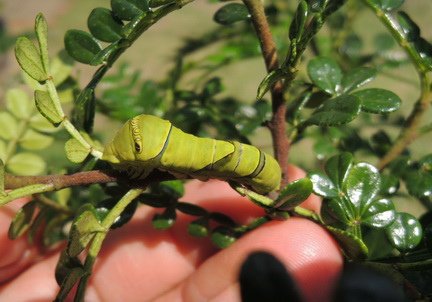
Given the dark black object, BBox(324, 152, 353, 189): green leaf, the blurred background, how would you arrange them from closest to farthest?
1. the dark black object
2. BBox(324, 152, 353, 189): green leaf
3. the blurred background

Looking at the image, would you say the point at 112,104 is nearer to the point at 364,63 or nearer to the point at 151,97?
the point at 151,97

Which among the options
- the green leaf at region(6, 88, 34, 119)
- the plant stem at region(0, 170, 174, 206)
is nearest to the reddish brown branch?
the plant stem at region(0, 170, 174, 206)

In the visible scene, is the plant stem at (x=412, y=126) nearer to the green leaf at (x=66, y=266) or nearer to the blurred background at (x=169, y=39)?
the green leaf at (x=66, y=266)

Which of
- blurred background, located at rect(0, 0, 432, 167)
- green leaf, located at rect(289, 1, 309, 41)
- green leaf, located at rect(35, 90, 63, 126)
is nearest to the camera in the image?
green leaf, located at rect(289, 1, 309, 41)

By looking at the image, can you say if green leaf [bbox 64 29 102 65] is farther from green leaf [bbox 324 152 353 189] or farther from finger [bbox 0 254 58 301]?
finger [bbox 0 254 58 301]

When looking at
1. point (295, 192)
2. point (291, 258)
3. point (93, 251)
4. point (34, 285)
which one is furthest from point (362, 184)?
point (34, 285)

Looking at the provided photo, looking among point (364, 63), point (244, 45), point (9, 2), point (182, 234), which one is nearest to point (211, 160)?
point (182, 234)
